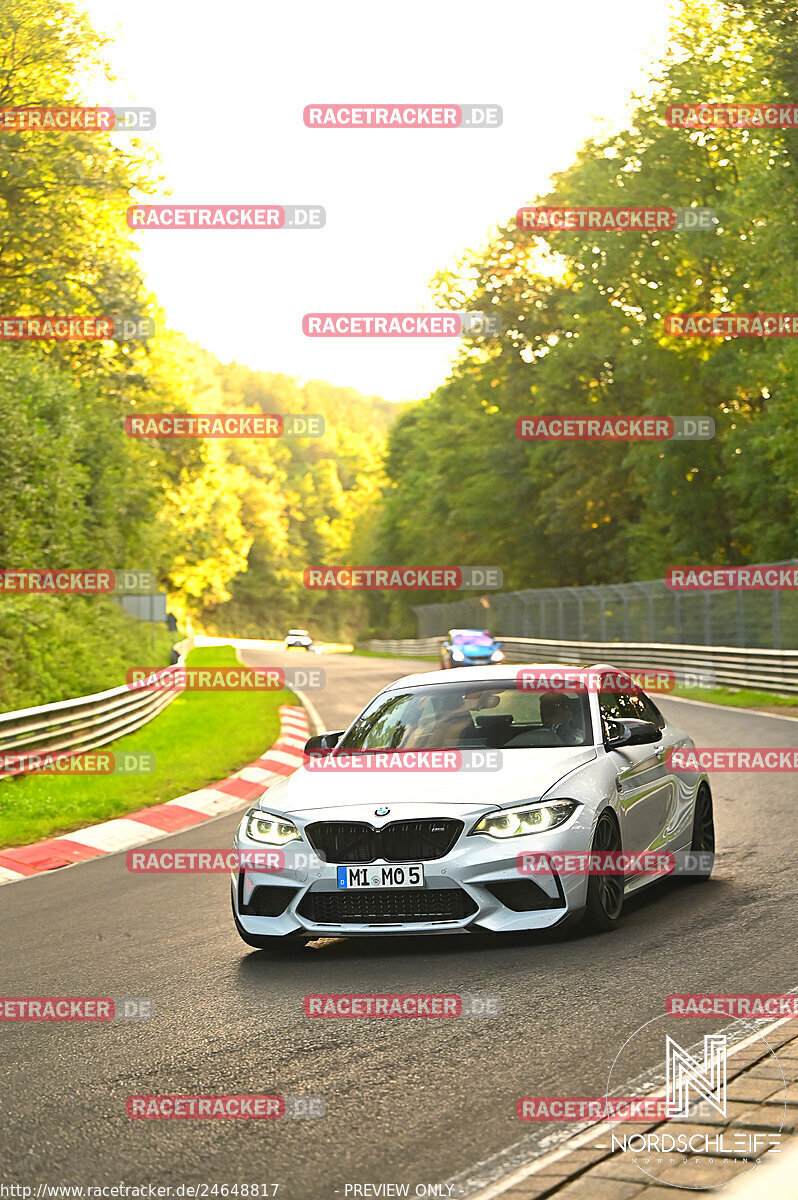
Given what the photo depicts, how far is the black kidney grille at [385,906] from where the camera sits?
732 cm

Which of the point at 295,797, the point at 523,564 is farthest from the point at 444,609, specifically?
the point at 295,797

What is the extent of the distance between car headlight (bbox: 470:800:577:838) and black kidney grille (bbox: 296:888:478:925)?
13.9 inches

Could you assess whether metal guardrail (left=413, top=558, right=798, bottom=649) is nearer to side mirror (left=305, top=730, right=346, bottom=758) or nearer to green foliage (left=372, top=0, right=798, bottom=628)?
green foliage (left=372, top=0, right=798, bottom=628)

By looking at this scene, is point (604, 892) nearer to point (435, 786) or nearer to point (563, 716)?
point (435, 786)

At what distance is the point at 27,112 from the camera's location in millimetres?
29766

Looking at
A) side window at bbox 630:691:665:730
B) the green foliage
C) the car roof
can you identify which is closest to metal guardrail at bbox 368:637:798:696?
the green foliage

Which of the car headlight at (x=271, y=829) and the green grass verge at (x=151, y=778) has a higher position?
the car headlight at (x=271, y=829)

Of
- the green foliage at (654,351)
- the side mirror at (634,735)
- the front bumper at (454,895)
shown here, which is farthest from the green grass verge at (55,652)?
the green foliage at (654,351)

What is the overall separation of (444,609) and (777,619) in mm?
46875

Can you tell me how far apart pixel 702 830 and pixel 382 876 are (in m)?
3.16

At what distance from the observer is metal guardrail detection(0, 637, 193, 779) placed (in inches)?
666

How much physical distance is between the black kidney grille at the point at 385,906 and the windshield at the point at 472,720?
4.43ft

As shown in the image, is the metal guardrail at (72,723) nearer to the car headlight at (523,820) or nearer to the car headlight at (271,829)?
the car headlight at (271,829)

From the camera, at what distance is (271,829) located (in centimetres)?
777
